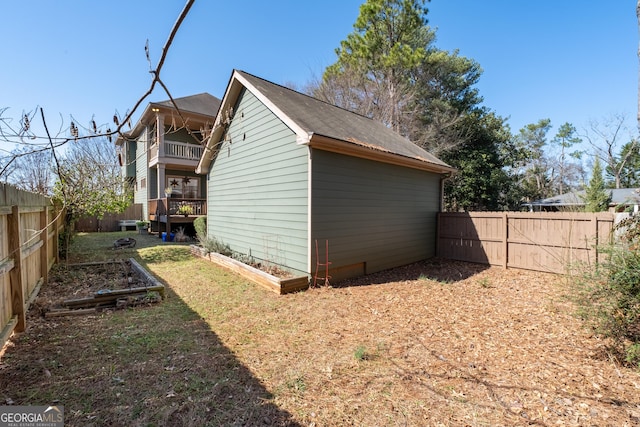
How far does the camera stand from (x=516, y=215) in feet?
26.6

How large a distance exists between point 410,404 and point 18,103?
465 cm

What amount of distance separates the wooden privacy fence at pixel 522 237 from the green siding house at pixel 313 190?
0.75 meters

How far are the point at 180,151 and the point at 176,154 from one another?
29 cm

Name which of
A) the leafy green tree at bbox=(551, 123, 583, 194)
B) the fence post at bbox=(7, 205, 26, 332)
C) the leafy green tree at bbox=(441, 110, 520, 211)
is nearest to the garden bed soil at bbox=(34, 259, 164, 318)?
the fence post at bbox=(7, 205, 26, 332)

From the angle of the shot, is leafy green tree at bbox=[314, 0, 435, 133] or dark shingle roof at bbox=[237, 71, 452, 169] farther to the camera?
leafy green tree at bbox=[314, 0, 435, 133]

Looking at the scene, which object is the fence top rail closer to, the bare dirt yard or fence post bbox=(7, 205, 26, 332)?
the bare dirt yard

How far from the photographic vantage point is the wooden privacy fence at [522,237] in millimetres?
A: 6930

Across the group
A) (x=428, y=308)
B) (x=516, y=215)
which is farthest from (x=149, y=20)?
(x=516, y=215)

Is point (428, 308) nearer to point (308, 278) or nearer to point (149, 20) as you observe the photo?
point (308, 278)

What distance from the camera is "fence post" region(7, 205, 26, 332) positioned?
3.33 metres

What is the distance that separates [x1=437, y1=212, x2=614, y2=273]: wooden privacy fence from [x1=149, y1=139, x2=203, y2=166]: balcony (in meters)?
13.7

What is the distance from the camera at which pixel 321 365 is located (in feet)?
10.5

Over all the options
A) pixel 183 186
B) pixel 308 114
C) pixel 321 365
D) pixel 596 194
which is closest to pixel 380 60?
pixel 308 114

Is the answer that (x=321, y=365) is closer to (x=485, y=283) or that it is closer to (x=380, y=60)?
(x=485, y=283)
